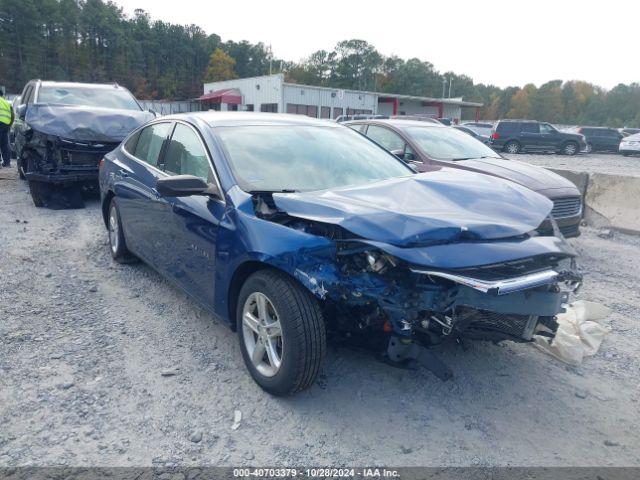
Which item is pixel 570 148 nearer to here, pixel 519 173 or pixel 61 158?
pixel 519 173

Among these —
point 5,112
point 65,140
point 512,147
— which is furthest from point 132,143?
point 512,147

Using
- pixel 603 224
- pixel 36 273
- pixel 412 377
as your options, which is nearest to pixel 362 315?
pixel 412 377

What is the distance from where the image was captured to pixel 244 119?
4324mm

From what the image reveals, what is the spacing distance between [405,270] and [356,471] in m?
1.04

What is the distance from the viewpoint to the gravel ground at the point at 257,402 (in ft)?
8.79

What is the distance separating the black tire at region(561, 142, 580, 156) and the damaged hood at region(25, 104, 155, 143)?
24.7 meters

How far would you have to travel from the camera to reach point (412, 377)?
3455 mm

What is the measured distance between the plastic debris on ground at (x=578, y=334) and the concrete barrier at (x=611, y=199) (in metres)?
4.09

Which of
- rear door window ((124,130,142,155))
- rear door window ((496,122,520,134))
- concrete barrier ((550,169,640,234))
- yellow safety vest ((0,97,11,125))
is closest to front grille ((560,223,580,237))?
concrete barrier ((550,169,640,234))

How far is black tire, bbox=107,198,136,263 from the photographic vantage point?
5.44 meters

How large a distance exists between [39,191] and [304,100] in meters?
37.0

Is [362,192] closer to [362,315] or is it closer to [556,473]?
[362,315]

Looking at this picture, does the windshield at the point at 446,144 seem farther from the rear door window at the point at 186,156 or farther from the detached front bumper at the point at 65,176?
the detached front bumper at the point at 65,176

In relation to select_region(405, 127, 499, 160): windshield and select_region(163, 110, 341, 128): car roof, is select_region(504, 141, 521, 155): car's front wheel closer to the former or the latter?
select_region(405, 127, 499, 160): windshield
